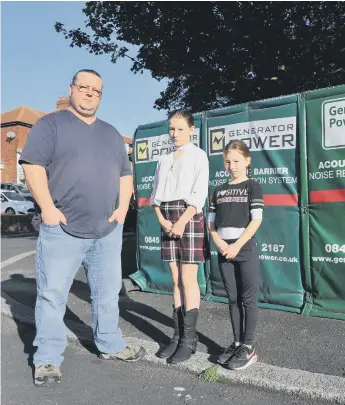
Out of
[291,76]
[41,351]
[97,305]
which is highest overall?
[291,76]

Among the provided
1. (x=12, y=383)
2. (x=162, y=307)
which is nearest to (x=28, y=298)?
(x=162, y=307)

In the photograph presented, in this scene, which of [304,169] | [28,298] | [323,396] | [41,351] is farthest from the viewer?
[28,298]

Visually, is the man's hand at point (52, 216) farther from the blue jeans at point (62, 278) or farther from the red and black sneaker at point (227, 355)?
the red and black sneaker at point (227, 355)

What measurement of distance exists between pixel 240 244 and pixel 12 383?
195cm

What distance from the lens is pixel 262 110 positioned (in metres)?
4.99

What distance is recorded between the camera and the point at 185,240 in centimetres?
344

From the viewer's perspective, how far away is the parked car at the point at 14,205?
22641mm

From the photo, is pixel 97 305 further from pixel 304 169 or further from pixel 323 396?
pixel 304 169

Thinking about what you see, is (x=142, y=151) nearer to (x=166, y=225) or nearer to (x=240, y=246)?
(x=166, y=225)

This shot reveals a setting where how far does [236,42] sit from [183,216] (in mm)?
9126

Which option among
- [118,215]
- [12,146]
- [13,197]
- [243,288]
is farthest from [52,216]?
[12,146]

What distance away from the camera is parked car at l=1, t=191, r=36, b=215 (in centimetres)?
2264

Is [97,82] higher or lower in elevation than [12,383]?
higher

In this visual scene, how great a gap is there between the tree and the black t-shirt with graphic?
340 inches
